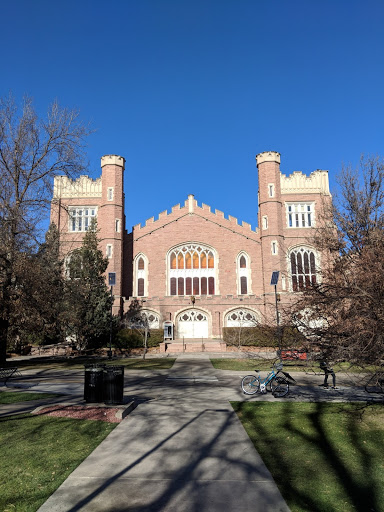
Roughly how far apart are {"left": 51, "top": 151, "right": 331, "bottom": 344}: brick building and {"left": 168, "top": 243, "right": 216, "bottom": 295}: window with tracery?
3.8 inches

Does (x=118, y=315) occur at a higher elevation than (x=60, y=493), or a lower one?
higher

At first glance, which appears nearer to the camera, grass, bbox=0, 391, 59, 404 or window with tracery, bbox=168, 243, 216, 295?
grass, bbox=0, 391, 59, 404

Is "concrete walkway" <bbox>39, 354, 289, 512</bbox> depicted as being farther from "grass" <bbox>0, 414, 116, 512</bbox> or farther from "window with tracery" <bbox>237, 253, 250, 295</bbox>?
"window with tracery" <bbox>237, 253, 250, 295</bbox>

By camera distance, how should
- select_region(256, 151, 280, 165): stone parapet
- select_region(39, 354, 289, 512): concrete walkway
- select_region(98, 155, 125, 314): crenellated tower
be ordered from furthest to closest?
select_region(256, 151, 280, 165): stone parapet < select_region(98, 155, 125, 314): crenellated tower < select_region(39, 354, 289, 512): concrete walkway

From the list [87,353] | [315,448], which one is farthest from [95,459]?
[87,353]

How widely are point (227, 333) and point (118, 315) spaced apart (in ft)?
31.0

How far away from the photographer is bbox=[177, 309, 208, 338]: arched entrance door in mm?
35156

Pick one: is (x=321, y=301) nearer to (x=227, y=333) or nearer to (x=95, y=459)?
(x=95, y=459)

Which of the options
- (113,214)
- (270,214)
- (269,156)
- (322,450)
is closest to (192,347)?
(270,214)

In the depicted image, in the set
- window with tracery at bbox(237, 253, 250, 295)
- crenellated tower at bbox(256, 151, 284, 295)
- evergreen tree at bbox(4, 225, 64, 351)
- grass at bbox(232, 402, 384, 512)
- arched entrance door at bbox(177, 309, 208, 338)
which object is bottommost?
grass at bbox(232, 402, 384, 512)

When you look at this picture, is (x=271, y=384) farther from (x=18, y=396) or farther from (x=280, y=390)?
(x=18, y=396)

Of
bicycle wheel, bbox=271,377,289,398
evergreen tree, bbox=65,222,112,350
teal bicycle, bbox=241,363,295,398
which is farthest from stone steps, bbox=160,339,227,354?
bicycle wheel, bbox=271,377,289,398

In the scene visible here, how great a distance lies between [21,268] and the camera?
63.4 ft

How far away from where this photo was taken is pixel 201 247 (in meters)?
37.4
